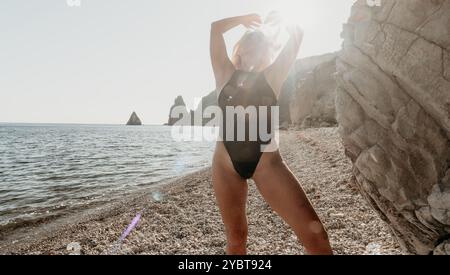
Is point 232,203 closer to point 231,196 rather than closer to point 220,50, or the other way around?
point 231,196

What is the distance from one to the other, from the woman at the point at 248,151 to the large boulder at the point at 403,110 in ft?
3.24

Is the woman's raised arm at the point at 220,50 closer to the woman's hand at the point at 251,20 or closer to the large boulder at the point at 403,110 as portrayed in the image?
the woman's hand at the point at 251,20

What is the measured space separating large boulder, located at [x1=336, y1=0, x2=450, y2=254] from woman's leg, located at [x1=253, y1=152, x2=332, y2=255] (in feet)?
4.30

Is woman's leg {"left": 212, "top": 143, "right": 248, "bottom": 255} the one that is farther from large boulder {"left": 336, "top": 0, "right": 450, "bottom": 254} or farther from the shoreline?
the shoreline

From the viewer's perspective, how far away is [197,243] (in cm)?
708

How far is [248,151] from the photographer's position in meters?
3.18

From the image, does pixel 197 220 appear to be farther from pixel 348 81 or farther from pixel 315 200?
pixel 348 81

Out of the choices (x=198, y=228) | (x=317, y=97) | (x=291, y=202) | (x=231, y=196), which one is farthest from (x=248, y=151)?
(x=317, y=97)

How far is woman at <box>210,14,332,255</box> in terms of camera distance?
283 centimetres

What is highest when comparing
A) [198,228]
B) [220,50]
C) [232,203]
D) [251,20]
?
[251,20]

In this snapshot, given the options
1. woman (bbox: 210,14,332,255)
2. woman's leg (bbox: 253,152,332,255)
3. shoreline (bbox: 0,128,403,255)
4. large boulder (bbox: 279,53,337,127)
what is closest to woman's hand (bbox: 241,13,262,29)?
woman (bbox: 210,14,332,255)

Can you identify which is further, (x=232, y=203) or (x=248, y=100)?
(x=248, y=100)

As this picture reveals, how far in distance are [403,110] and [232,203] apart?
207 cm

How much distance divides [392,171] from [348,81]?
3.88 feet
